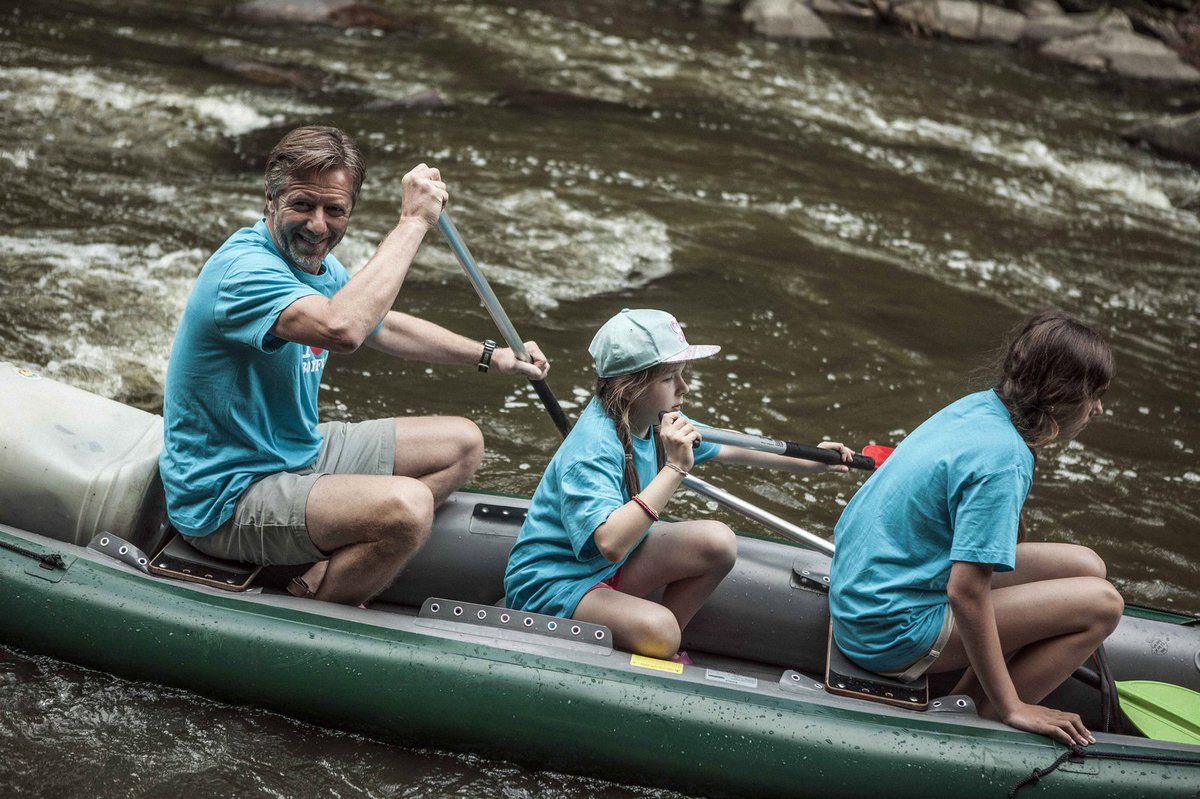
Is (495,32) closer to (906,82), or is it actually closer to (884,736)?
(906,82)

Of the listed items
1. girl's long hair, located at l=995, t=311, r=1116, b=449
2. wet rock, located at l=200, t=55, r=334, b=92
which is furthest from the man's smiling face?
wet rock, located at l=200, t=55, r=334, b=92

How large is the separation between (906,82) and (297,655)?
951 centimetres

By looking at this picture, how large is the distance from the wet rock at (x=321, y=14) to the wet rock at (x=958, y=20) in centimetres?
551

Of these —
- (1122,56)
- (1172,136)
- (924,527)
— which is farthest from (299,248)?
(1122,56)

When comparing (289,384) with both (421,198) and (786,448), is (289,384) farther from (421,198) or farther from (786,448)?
(786,448)

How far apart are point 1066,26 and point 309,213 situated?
40.7ft

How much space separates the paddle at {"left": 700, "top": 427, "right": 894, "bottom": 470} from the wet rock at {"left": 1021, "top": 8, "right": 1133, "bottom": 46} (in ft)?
37.1

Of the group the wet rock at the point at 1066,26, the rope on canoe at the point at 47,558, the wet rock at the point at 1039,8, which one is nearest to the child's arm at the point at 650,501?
the rope on canoe at the point at 47,558

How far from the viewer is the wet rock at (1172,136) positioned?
391 inches

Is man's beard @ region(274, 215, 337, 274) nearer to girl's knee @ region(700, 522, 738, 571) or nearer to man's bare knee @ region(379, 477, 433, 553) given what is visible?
man's bare knee @ region(379, 477, 433, 553)

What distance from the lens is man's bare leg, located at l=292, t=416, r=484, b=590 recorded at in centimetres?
309

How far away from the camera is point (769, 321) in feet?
19.4

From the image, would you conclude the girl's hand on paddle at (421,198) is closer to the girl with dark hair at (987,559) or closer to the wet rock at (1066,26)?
the girl with dark hair at (987,559)

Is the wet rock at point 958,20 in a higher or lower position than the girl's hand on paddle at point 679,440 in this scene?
higher
